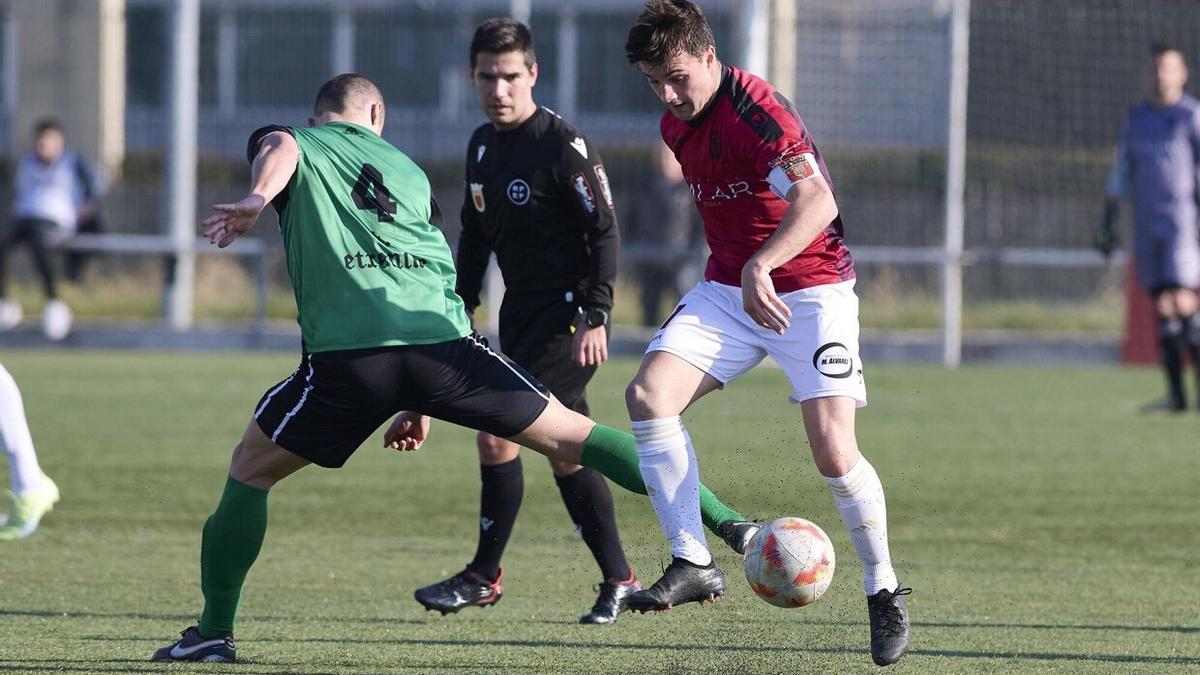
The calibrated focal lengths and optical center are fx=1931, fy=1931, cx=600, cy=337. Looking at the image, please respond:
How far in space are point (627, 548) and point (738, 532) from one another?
2.36 meters

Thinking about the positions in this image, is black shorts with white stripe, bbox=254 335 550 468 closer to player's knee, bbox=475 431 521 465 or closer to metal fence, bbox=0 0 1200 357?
player's knee, bbox=475 431 521 465

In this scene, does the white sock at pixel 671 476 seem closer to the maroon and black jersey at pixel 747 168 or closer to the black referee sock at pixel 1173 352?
Answer: the maroon and black jersey at pixel 747 168

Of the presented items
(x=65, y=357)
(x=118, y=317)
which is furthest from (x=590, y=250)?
(x=118, y=317)

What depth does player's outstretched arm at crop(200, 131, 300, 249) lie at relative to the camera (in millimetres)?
4953

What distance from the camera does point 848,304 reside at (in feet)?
19.0

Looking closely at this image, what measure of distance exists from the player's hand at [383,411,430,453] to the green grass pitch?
615 millimetres

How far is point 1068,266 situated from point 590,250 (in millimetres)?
14973

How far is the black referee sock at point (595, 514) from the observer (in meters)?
6.80

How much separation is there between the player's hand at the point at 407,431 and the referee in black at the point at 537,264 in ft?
2.30

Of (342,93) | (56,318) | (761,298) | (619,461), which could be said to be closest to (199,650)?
(619,461)

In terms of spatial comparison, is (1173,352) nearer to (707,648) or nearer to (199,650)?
(707,648)

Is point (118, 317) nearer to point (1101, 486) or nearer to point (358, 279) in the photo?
point (1101, 486)

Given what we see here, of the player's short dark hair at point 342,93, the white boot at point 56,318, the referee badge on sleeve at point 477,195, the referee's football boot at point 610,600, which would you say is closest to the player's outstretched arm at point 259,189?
the player's short dark hair at point 342,93

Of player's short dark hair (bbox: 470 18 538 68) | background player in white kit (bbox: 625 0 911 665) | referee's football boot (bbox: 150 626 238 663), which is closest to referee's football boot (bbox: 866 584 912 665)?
background player in white kit (bbox: 625 0 911 665)
